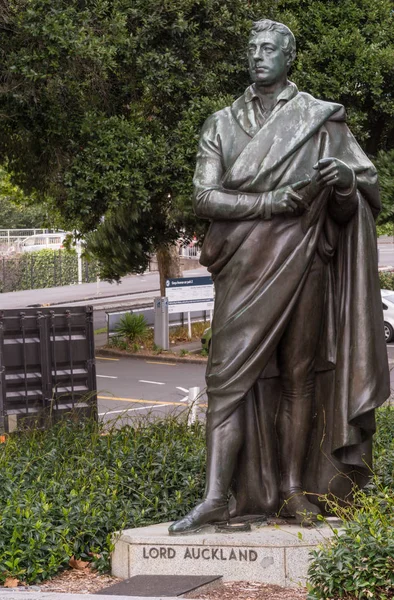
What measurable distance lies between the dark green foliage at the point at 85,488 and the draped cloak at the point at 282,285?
2.57 ft

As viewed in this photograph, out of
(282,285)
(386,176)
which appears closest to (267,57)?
(282,285)

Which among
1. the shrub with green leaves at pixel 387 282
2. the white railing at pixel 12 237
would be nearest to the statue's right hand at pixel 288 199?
the shrub with green leaves at pixel 387 282

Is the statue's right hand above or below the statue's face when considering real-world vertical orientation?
below

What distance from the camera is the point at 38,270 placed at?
48750 mm

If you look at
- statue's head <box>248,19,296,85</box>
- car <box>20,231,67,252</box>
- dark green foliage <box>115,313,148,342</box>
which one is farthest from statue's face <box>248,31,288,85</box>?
car <box>20,231,67,252</box>

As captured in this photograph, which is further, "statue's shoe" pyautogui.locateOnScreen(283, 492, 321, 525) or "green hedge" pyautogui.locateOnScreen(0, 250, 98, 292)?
"green hedge" pyautogui.locateOnScreen(0, 250, 98, 292)

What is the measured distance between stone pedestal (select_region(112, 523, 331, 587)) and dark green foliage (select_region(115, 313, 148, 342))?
21.0 metres

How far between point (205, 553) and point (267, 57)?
2.75m

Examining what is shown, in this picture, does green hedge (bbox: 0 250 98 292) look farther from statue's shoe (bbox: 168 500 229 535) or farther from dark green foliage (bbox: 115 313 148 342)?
statue's shoe (bbox: 168 500 229 535)

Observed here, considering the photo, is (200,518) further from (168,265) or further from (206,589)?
(168,265)

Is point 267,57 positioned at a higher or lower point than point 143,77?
lower

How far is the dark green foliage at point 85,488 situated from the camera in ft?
22.2

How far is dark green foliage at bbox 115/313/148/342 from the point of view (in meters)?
27.6

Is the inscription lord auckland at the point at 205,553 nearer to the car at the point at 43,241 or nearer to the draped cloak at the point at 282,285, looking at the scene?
the draped cloak at the point at 282,285
